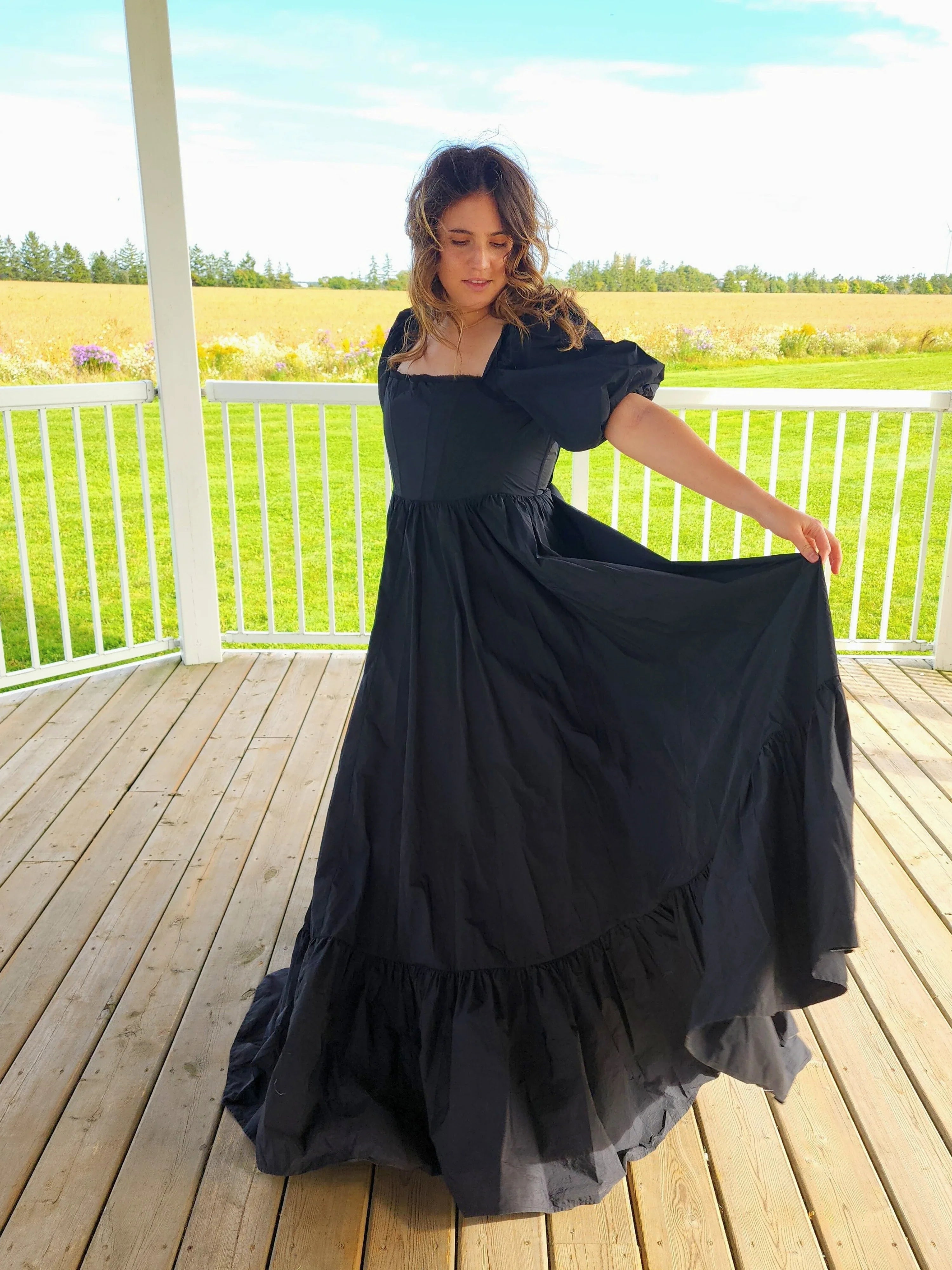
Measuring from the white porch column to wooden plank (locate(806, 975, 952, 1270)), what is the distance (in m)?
2.63

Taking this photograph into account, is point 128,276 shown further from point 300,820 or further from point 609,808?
point 609,808

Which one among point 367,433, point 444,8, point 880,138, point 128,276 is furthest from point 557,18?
point 128,276

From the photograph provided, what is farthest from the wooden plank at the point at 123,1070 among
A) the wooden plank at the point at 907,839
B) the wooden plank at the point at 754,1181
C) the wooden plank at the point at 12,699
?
the wooden plank at the point at 907,839

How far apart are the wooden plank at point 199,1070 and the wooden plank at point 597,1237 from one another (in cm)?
52

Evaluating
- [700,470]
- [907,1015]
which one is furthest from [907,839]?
[700,470]

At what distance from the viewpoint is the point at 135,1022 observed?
1.90 m

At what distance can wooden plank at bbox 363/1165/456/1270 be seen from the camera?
1396 millimetres

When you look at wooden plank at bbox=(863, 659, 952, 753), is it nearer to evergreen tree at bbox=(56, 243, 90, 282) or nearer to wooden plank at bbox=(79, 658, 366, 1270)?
wooden plank at bbox=(79, 658, 366, 1270)

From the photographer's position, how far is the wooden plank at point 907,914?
6.66 feet

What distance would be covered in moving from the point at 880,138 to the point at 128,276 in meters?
4.73

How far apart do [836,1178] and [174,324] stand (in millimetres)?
3167

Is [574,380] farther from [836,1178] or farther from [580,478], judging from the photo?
[580,478]

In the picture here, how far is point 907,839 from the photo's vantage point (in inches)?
102

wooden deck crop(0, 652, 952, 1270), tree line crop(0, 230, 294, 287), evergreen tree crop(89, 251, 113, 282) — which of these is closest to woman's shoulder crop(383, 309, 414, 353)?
wooden deck crop(0, 652, 952, 1270)
